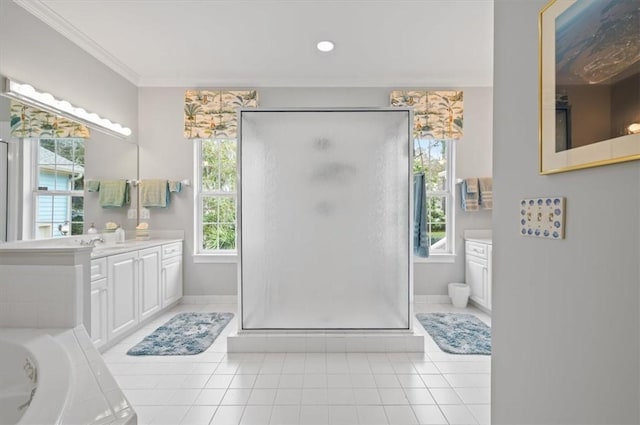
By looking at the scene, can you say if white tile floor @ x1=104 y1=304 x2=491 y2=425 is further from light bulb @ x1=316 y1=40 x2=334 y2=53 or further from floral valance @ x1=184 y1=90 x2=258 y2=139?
light bulb @ x1=316 y1=40 x2=334 y2=53

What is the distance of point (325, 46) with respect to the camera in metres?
3.37

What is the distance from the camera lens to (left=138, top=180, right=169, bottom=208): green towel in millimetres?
4039

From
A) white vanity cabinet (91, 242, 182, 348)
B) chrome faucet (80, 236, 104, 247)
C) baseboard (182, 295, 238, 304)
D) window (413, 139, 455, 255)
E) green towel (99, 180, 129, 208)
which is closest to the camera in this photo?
white vanity cabinet (91, 242, 182, 348)

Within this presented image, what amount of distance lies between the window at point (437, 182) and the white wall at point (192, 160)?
0.15 metres

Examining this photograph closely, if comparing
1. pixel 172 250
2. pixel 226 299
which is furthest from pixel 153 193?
pixel 226 299

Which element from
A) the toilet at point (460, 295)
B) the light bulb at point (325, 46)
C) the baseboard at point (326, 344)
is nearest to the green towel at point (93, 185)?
the baseboard at point (326, 344)

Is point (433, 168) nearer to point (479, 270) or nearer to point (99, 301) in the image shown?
point (479, 270)

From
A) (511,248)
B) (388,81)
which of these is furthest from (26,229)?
(388,81)

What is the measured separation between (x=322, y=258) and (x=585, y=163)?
6.81 feet

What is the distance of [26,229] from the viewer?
2.53 metres

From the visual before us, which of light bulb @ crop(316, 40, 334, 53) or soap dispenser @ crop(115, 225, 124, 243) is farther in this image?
soap dispenser @ crop(115, 225, 124, 243)

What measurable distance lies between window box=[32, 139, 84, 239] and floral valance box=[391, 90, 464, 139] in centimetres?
347

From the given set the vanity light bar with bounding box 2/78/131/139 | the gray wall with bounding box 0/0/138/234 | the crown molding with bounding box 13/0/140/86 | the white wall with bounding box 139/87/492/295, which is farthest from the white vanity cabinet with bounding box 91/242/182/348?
the crown molding with bounding box 13/0/140/86

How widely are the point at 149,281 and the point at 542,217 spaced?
11.3ft
